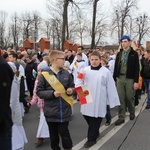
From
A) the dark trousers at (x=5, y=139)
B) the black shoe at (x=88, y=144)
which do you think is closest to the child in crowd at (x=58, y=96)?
the black shoe at (x=88, y=144)

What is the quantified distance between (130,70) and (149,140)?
196cm

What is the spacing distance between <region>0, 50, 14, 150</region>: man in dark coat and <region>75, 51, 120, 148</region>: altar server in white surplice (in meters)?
2.64

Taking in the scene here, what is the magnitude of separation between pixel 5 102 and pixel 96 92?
115 inches

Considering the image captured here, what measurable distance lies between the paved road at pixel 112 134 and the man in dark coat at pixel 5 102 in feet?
8.24

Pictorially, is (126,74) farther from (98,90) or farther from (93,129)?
(93,129)

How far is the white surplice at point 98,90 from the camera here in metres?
5.53

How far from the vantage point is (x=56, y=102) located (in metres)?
4.41

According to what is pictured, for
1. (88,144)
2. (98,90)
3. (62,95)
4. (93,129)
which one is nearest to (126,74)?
(98,90)

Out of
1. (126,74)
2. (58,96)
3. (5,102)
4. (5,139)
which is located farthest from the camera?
(126,74)

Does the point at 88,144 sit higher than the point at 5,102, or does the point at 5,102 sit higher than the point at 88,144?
the point at 5,102

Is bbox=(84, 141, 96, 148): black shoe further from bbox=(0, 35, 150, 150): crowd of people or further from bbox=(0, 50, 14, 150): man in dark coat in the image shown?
bbox=(0, 50, 14, 150): man in dark coat

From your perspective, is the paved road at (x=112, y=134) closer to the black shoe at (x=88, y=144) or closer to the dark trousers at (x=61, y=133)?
the black shoe at (x=88, y=144)

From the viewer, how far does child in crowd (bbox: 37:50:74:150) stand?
4395 millimetres

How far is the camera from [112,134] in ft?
20.5
